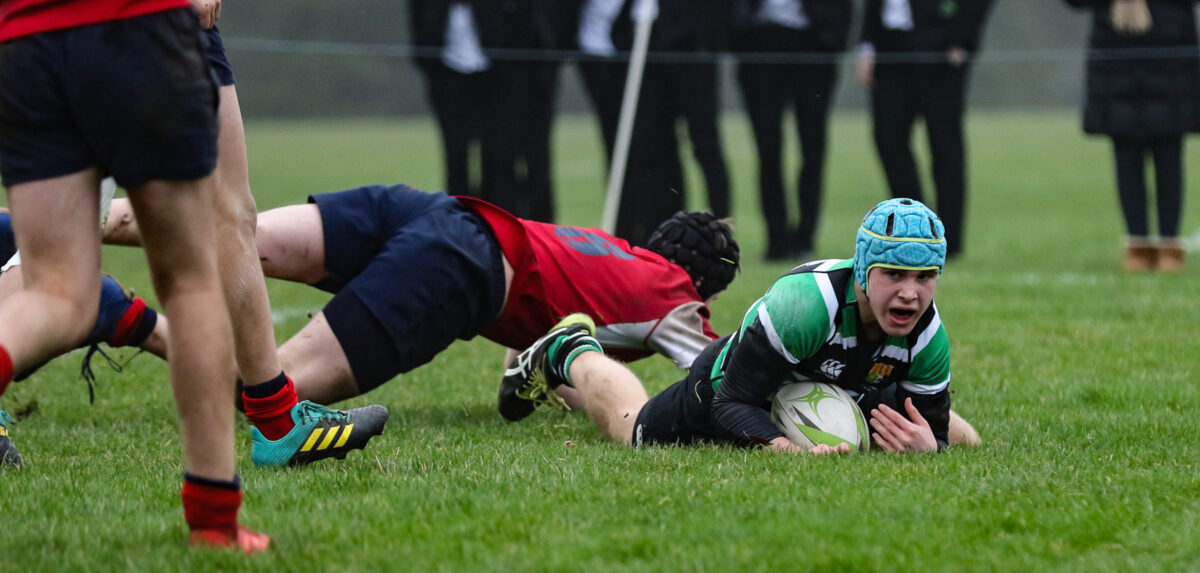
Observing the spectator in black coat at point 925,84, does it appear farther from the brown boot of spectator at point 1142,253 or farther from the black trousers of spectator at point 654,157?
the black trousers of spectator at point 654,157

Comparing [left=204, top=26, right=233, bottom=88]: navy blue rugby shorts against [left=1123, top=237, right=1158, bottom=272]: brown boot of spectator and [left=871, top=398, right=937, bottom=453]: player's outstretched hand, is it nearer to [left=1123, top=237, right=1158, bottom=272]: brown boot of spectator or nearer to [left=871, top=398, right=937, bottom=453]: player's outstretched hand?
[left=871, top=398, right=937, bottom=453]: player's outstretched hand

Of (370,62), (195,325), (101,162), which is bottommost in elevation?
(370,62)

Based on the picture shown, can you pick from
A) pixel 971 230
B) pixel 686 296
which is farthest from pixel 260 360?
pixel 971 230

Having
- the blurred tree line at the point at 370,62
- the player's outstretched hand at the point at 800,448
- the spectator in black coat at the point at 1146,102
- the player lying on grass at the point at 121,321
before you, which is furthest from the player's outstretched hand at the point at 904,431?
the blurred tree line at the point at 370,62

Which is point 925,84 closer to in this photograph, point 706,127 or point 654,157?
point 706,127

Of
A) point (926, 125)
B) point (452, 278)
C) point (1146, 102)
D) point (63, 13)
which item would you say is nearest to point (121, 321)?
point (452, 278)

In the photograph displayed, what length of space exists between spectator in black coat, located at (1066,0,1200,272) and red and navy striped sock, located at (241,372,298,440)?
22.2ft

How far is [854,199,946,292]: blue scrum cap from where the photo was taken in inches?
A: 152

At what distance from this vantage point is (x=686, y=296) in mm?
5184

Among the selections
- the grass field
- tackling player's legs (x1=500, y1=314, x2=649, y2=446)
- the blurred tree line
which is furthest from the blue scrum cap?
the blurred tree line

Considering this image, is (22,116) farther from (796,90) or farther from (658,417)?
(796,90)

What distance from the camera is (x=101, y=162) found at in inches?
110

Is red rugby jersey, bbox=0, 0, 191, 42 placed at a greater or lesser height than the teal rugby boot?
greater

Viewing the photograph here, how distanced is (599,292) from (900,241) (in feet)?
4.97
